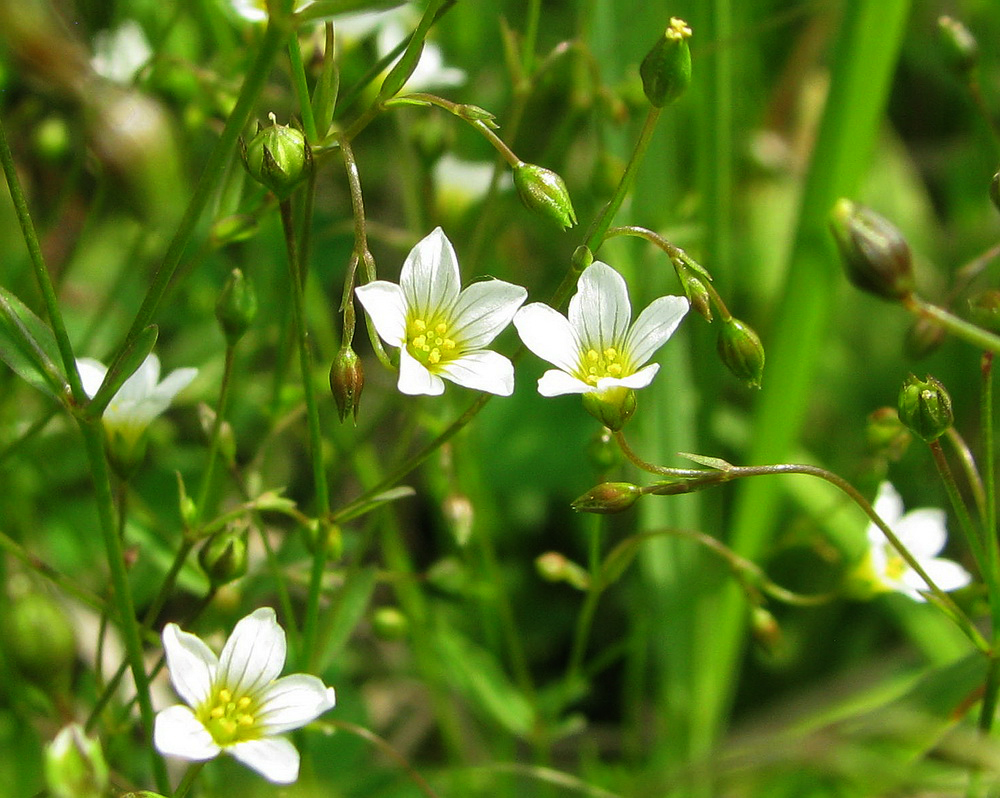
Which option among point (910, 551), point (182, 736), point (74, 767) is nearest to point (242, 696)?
point (182, 736)

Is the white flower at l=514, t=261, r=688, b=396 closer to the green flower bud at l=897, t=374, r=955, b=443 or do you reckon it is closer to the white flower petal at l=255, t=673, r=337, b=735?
the green flower bud at l=897, t=374, r=955, b=443

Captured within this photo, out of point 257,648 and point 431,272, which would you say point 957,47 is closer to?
point 431,272

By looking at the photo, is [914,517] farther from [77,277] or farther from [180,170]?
[77,277]


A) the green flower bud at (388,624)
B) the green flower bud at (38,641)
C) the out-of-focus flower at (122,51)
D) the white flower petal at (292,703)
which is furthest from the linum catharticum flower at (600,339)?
the out-of-focus flower at (122,51)

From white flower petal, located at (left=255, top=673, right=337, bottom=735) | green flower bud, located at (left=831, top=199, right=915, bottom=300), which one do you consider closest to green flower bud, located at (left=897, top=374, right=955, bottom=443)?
green flower bud, located at (left=831, top=199, right=915, bottom=300)

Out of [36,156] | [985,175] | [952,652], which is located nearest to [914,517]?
[952,652]

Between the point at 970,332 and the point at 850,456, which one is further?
the point at 850,456

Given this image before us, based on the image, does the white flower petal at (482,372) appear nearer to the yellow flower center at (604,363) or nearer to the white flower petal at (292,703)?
the yellow flower center at (604,363)
